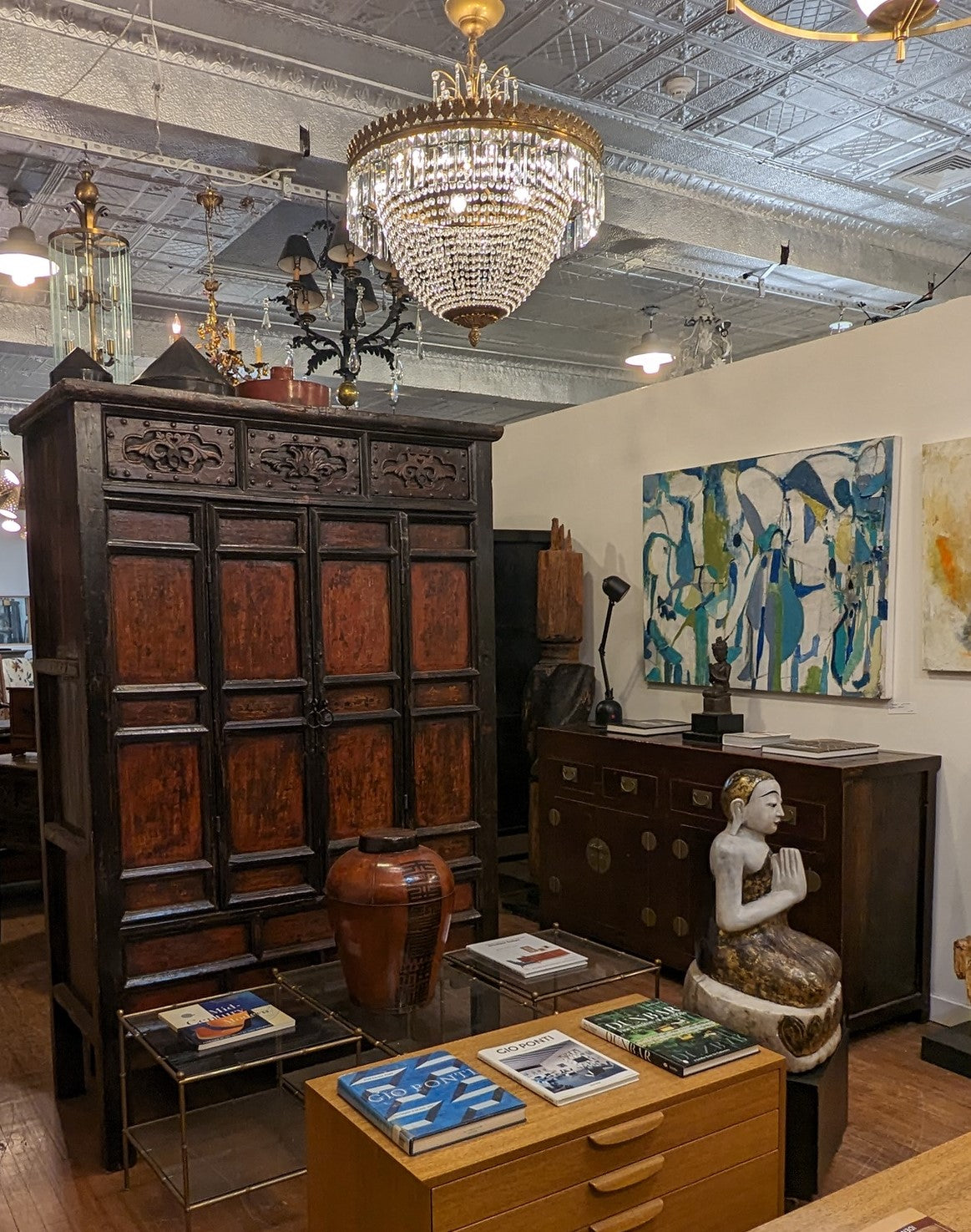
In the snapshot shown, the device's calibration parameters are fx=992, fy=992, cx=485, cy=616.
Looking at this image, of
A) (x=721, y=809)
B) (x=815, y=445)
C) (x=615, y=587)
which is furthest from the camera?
(x=615, y=587)

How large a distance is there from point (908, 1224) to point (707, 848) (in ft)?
7.32

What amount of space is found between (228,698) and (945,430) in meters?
2.61

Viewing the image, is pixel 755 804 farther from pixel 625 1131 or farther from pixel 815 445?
pixel 815 445

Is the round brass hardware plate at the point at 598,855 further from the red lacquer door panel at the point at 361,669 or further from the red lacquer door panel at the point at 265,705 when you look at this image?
the red lacquer door panel at the point at 265,705

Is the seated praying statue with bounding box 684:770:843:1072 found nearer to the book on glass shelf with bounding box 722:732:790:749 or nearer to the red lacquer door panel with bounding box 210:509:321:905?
the book on glass shelf with bounding box 722:732:790:749

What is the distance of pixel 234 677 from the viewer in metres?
2.96

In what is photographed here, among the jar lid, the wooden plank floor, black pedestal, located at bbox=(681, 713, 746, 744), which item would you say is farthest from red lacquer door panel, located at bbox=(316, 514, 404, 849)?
black pedestal, located at bbox=(681, 713, 746, 744)

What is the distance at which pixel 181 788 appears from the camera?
286cm

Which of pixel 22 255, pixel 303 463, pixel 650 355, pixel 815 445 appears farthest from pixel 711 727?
pixel 22 255

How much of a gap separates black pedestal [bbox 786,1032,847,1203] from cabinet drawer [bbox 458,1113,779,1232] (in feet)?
1.20

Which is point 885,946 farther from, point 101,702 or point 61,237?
point 61,237

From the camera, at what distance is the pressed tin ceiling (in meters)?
3.41

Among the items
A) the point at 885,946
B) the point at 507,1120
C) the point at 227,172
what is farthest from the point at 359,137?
the point at 885,946

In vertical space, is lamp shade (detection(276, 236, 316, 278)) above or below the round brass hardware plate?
above
